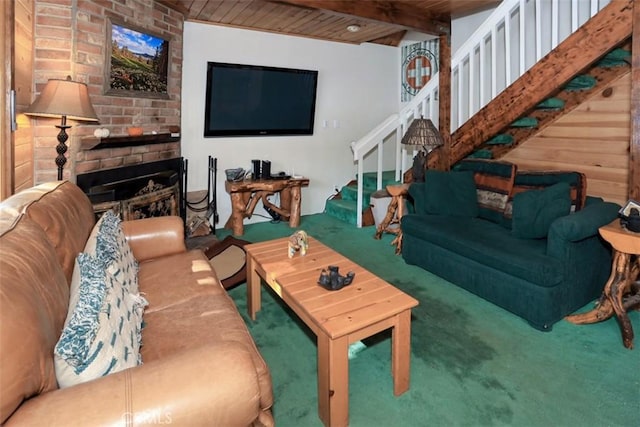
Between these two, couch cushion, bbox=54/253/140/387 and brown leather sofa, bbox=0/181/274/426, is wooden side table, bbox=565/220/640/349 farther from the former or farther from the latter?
couch cushion, bbox=54/253/140/387

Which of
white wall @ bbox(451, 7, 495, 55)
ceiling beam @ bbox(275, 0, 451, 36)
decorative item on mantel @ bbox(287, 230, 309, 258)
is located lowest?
decorative item on mantel @ bbox(287, 230, 309, 258)

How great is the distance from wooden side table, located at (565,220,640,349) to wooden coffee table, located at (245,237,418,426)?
129cm

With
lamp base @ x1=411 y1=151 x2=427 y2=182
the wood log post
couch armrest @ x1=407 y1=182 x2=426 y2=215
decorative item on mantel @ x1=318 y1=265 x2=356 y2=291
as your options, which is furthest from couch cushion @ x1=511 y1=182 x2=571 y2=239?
the wood log post

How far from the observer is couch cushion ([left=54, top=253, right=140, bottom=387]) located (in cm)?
101

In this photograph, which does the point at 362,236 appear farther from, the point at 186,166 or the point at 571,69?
the point at 571,69

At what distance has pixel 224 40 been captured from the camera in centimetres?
432

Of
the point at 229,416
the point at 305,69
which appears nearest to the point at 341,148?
the point at 305,69

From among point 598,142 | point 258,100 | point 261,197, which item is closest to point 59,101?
point 258,100

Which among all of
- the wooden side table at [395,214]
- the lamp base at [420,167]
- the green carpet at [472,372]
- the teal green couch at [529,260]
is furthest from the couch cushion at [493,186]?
the green carpet at [472,372]

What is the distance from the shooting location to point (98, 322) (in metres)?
1.12

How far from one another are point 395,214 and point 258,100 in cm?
208

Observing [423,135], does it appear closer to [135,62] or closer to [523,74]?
[523,74]

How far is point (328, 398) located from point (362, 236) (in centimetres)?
284

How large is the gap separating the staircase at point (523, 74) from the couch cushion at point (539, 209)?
3.07 feet
